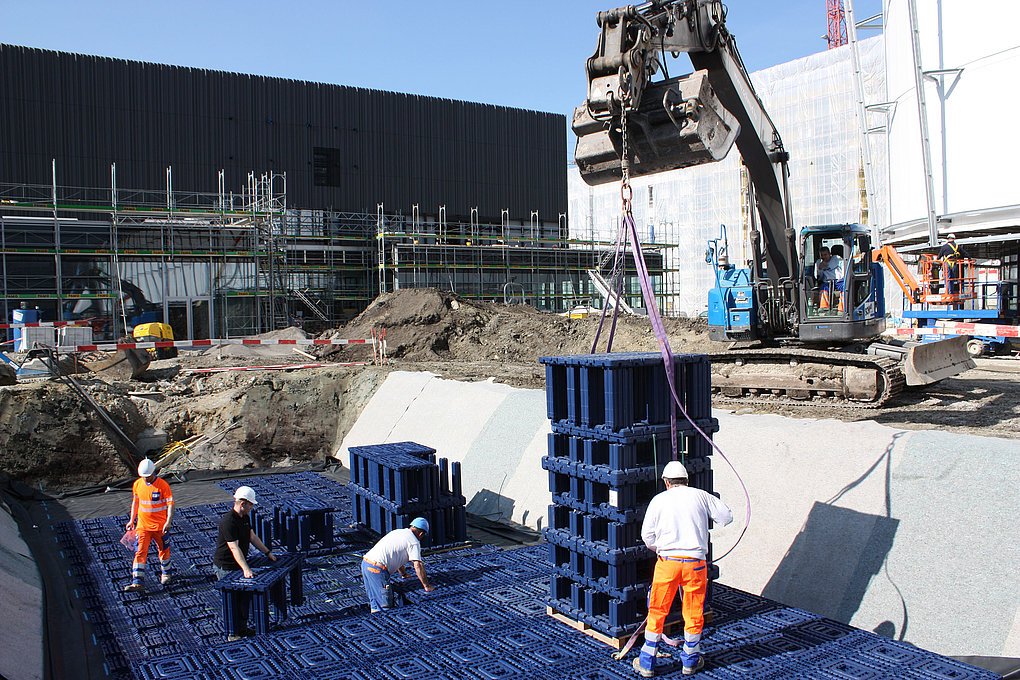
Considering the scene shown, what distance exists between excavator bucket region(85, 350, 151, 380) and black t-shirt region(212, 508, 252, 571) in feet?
45.0

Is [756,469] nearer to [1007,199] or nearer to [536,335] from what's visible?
[536,335]

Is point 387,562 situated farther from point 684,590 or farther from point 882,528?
point 882,528

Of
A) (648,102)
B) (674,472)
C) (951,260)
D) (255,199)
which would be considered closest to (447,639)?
(674,472)

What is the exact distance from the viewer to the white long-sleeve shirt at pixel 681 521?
5.85m

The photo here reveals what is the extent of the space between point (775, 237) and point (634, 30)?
594cm

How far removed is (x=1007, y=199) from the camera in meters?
24.1

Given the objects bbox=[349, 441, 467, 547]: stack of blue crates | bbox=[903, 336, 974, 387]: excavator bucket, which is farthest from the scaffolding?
bbox=[349, 441, 467, 547]: stack of blue crates

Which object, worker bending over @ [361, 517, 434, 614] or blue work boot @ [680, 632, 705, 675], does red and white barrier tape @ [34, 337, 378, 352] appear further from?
blue work boot @ [680, 632, 705, 675]

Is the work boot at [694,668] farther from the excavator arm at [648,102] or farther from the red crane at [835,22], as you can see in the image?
the red crane at [835,22]

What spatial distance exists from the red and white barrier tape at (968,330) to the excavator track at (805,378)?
11.5 m

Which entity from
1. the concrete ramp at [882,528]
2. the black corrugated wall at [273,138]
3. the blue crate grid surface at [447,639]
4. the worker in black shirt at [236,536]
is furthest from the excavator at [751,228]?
the black corrugated wall at [273,138]

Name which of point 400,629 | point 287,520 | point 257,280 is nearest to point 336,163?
point 257,280

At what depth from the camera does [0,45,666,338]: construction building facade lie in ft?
104

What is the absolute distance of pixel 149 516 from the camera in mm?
8742
